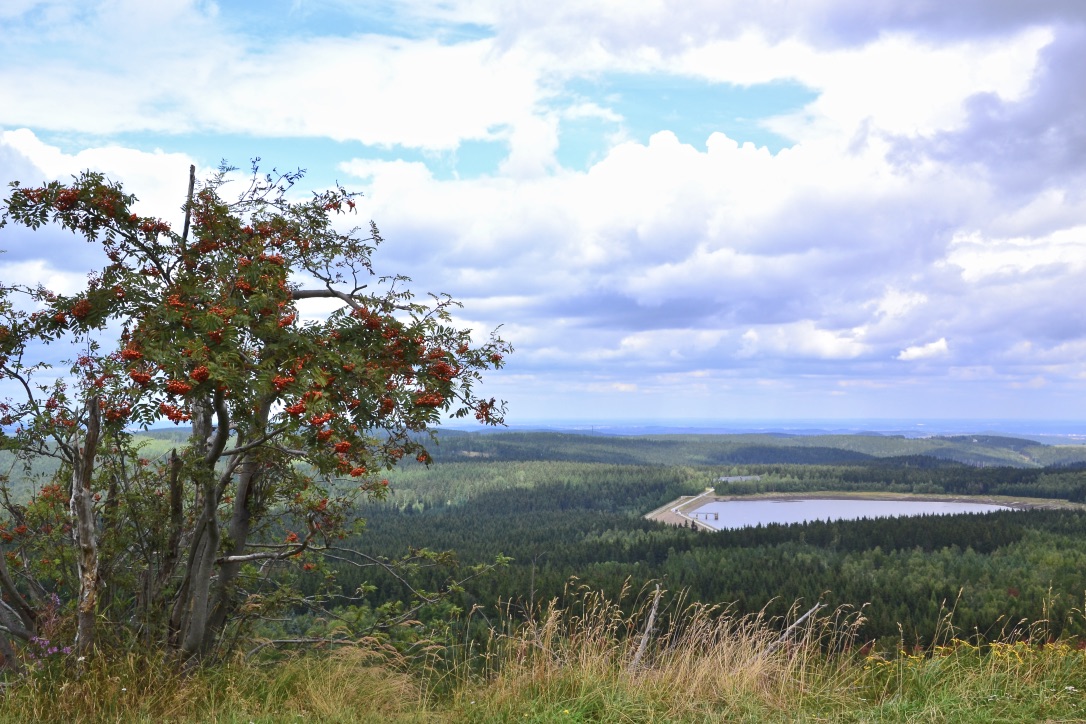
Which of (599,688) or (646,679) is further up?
(599,688)

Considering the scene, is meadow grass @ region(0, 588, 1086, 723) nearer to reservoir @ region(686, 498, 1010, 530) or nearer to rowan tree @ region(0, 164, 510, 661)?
rowan tree @ region(0, 164, 510, 661)

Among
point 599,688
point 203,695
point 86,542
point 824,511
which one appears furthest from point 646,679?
point 824,511

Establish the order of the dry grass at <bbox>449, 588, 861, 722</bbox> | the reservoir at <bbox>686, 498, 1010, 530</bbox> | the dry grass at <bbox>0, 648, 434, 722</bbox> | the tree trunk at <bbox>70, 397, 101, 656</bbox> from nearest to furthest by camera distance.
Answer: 1. the dry grass at <bbox>449, 588, 861, 722</bbox>
2. the dry grass at <bbox>0, 648, 434, 722</bbox>
3. the tree trunk at <bbox>70, 397, 101, 656</bbox>
4. the reservoir at <bbox>686, 498, 1010, 530</bbox>

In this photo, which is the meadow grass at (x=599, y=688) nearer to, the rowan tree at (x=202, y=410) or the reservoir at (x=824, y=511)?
the rowan tree at (x=202, y=410)

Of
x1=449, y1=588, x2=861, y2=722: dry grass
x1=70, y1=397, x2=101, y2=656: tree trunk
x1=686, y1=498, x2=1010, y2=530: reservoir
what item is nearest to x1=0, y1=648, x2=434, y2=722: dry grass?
x1=70, y1=397, x2=101, y2=656: tree trunk

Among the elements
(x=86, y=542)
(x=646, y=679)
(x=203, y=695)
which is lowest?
(x=203, y=695)

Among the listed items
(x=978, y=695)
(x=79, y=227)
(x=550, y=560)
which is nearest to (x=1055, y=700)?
(x=978, y=695)

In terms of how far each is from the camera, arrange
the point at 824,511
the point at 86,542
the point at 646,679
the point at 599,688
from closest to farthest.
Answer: the point at 599,688 → the point at 646,679 → the point at 86,542 → the point at 824,511

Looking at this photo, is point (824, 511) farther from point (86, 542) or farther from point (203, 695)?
point (86, 542)

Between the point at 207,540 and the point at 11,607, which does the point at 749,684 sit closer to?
the point at 207,540

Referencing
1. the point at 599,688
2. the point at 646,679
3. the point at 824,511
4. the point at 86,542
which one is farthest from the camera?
the point at 824,511

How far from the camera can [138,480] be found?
1284cm

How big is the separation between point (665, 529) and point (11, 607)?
154 m

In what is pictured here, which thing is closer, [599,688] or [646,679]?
[599,688]
